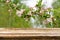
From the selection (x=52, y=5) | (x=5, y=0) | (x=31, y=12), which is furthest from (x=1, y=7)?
(x=52, y=5)

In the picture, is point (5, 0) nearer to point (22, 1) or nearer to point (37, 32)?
point (22, 1)

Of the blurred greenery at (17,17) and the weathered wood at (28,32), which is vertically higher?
the blurred greenery at (17,17)

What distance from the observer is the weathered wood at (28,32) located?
25.5 inches

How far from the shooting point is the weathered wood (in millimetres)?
647

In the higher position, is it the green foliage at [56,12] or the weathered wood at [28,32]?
the green foliage at [56,12]

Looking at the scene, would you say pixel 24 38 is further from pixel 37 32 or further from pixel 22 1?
pixel 22 1

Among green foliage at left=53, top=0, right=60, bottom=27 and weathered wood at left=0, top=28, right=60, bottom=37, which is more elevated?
green foliage at left=53, top=0, right=60, bottom=27

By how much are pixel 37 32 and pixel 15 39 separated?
107mm

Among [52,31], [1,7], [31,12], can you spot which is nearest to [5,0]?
[1,7]

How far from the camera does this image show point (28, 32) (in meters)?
0.66

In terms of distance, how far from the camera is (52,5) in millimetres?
715

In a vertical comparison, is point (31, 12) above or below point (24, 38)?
above

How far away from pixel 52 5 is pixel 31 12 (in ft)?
0.37

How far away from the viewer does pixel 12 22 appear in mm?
697
